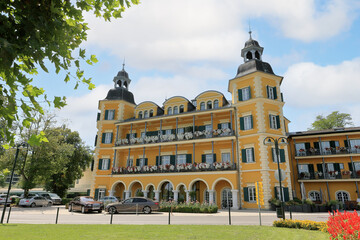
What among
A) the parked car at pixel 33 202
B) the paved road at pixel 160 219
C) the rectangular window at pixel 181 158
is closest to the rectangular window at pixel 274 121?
the paved road at pixel 160 219

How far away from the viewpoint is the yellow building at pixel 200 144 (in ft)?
80.3

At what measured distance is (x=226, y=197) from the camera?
2578 centimetres

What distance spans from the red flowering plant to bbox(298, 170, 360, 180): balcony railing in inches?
984

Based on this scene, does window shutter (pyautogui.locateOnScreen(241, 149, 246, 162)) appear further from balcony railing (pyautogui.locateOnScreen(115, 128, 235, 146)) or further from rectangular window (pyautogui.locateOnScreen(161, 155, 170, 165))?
rectangular window (pyautogui.locateOnScreen(161, 155, 170, 165))

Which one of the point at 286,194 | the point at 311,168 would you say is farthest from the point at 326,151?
the point at 286,194

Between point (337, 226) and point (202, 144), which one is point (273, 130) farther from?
point (337, 226)

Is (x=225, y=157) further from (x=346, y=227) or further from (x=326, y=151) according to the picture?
(x=346, y=227)

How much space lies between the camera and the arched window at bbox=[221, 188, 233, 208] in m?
25.4

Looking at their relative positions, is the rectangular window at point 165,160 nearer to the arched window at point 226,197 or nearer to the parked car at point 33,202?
the arched window at point 226,197

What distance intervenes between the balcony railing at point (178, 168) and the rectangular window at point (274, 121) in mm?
5689

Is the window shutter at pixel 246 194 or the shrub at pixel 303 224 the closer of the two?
the shrub at pixel 303 224

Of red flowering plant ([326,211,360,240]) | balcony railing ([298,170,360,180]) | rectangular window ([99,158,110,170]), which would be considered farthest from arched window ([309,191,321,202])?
red flowering plant ([326,211,360,240])

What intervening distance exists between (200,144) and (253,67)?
34.0 ft

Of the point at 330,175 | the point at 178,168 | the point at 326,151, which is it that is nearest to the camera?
the point at 178,168
